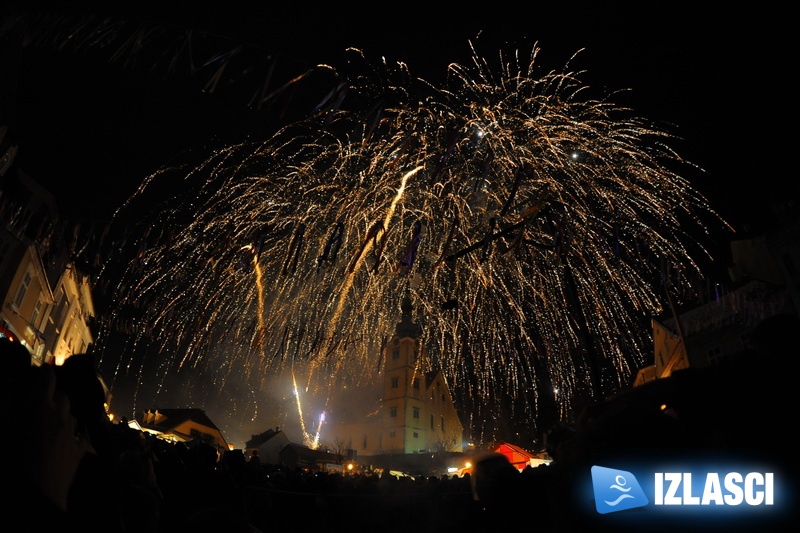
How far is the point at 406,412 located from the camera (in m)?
71.8

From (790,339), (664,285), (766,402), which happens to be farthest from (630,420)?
(664,285)

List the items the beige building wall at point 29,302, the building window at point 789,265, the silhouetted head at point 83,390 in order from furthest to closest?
the building window at point 789,265 < the beige building wall at point 29,302 < the silhouetted head at point 83,390

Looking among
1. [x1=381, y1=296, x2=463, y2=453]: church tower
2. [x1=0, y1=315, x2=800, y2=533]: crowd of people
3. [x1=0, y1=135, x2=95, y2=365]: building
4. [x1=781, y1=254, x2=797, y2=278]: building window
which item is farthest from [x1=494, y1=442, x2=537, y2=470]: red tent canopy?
[x1=381, y1=296, x2=463, y2=453]: church tower

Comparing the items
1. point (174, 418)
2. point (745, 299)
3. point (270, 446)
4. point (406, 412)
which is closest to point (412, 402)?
point (406, 412)

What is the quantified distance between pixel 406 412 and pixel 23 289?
56690 mm

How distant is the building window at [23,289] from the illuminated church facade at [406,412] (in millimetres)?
50150

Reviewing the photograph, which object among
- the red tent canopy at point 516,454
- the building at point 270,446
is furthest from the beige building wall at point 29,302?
the building at point 270,446

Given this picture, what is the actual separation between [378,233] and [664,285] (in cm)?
862

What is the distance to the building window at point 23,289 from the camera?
76.9 feet

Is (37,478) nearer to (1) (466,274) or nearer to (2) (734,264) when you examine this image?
(1) (466,274)

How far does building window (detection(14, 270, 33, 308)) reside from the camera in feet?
76.9

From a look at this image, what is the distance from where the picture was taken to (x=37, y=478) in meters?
1.80

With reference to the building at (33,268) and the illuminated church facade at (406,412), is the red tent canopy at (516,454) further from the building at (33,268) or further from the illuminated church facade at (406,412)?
the illuminated church facade at (406,412)

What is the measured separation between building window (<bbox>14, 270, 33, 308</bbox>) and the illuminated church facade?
50150mm
